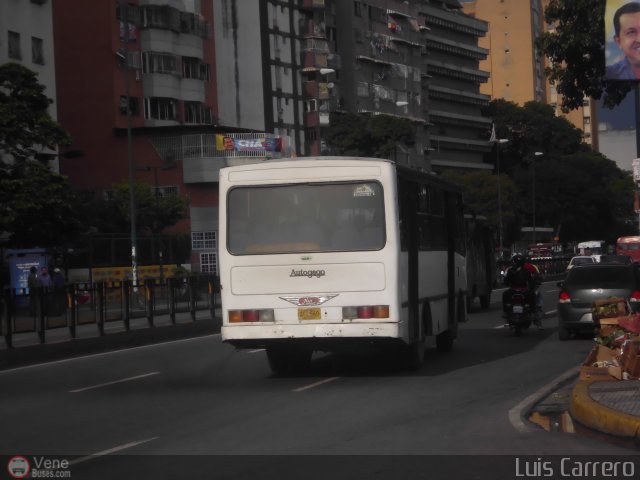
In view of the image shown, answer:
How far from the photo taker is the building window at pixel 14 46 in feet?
190

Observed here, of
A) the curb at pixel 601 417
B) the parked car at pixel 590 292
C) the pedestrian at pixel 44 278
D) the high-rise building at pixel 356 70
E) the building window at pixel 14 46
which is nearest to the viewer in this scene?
the curb at pixel 601 417

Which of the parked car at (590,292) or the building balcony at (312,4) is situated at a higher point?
the building balcony at (312,4)

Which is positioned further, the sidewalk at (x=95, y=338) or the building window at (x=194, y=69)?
the building window at (x=194, y=69)

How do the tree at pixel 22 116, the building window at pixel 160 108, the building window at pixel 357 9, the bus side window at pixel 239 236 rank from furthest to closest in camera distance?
the building window at pixel 357 9
the building window at pixel 160 108
the tree at pixel 22 116
the bus side window at pixel 239 236

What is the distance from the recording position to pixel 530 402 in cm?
1348

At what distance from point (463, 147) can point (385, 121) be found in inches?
1690

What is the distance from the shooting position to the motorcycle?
24.9 m

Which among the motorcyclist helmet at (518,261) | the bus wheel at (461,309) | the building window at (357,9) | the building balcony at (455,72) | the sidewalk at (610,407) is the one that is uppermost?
the building window at (357,9)

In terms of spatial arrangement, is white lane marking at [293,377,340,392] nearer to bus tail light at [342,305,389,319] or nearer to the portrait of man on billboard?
bus tail light at [342,305,389,319]

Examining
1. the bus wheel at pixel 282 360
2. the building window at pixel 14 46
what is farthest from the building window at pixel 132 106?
the bus wheel at pixel 282 360

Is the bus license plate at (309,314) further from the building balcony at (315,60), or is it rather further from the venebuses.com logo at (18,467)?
the building balcony at (315,60)

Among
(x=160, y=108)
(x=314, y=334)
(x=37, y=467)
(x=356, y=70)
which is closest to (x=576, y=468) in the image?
(x=37, y=467)

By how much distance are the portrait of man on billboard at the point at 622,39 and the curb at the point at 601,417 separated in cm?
922

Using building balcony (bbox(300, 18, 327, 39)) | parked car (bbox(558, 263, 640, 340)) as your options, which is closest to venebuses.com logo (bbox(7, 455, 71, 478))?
parked car (bbox(558, 263, 640, 340))
